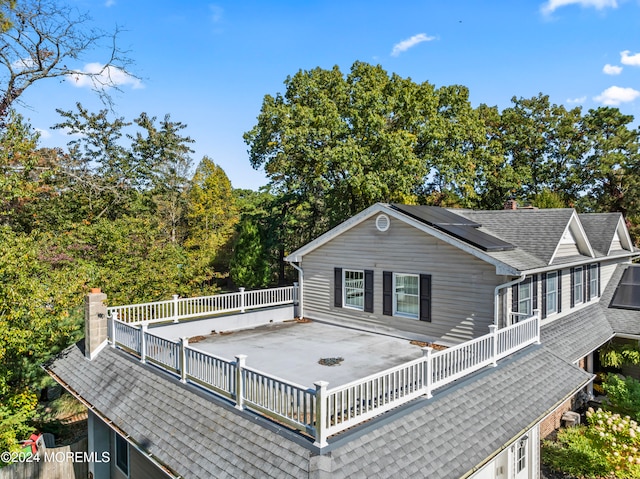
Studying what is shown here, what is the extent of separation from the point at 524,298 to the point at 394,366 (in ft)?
15.1

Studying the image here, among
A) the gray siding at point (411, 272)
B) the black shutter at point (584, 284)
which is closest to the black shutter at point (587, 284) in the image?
the black shutter at point (584, 284)

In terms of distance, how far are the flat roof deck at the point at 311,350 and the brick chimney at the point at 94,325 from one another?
2338 mm

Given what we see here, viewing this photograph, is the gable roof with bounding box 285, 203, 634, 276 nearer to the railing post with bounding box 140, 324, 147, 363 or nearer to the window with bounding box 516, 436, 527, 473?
the window with bounding box 516, 436, 527, 473

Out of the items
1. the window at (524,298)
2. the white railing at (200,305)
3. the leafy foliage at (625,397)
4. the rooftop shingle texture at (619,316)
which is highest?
the window at (524,298)

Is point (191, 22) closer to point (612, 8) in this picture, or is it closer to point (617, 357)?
point (612, 8)

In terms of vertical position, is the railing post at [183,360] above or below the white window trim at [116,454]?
above

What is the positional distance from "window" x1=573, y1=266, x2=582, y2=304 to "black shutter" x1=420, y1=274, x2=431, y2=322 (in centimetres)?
616

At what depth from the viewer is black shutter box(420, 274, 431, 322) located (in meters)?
11.0

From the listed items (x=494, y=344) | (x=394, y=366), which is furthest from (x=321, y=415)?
(x=494, y=344)

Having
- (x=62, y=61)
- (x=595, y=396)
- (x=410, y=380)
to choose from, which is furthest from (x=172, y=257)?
(x=595, y=396)

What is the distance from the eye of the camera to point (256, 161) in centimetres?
2592

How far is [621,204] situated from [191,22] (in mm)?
31874

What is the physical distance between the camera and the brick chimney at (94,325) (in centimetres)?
1013

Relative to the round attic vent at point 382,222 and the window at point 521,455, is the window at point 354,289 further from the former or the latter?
the window at point 521,455
